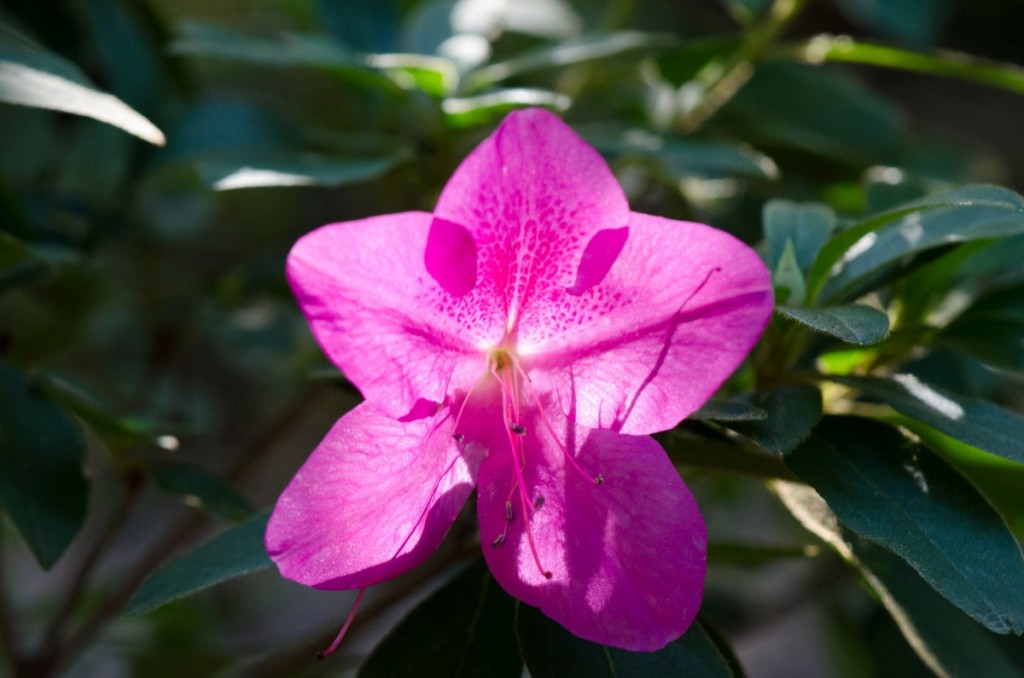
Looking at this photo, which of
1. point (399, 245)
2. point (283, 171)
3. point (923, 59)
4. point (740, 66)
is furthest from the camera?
point (740, 66)

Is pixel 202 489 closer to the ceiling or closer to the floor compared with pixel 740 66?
closer to the floor

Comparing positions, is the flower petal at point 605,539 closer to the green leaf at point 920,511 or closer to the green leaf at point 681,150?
the green leaf at point 920,511

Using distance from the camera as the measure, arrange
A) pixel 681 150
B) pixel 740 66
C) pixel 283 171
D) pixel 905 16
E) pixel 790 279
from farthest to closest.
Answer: pixel 905 16 → pixel 740 66 → pixel 681 150 → pixel 283 171 → pixel 790 279

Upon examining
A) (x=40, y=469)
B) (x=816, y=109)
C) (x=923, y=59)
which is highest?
(x=923, y=59)

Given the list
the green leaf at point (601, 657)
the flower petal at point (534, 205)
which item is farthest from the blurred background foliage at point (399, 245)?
the flower petal at point (534, 205)

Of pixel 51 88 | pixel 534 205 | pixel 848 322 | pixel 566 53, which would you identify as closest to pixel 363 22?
pixel 566 53

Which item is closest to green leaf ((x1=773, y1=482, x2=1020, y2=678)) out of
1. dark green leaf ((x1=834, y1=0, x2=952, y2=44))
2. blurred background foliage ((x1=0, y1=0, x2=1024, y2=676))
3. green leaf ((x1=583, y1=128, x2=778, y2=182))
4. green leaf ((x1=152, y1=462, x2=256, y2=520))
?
blurred background foliage ((x1=0, y1=0, x2=1024, y2=676))

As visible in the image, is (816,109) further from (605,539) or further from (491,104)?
(605,539)

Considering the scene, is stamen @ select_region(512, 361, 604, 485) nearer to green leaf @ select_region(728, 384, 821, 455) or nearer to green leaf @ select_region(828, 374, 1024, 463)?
green leaf @ select_region(728, 384, 821, 455)
